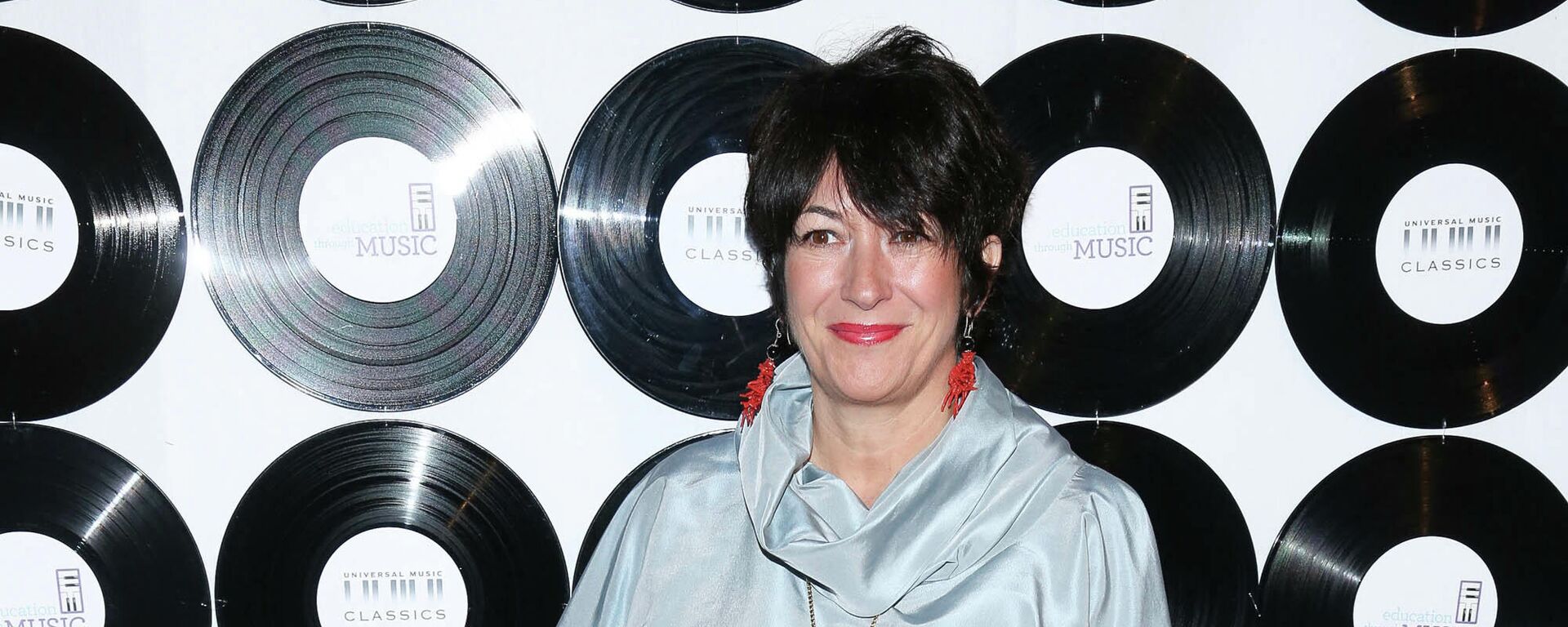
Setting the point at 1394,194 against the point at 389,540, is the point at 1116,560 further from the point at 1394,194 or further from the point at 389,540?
the point at 389,540

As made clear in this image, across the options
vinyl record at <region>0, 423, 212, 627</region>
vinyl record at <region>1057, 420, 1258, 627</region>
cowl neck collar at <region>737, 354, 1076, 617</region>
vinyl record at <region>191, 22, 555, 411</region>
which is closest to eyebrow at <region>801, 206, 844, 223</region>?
cowl neck collar at <region>737, 354, 1076, 617</region>

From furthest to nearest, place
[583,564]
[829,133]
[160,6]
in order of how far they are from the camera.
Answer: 1. [583,564]
2. [160,6]
3. [829,133]

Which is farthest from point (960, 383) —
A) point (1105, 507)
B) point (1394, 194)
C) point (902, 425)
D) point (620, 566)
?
point (1394, 194)

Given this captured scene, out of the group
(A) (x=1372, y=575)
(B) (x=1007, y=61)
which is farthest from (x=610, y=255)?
(A) (x=1372, y=575)

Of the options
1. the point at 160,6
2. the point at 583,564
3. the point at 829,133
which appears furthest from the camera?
the point at 583,564

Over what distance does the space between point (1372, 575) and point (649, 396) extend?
1037mm

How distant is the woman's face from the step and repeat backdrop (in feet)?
1.20

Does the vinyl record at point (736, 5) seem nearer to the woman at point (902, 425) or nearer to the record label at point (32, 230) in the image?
the woman at point (902, 425)

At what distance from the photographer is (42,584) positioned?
1530 millimetres

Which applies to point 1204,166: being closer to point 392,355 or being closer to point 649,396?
point 649,396

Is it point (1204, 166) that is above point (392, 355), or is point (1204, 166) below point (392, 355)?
above

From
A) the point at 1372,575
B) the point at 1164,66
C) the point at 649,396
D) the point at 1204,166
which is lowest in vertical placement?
the point at 1372,575

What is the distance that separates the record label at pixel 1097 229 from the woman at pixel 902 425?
0.32m

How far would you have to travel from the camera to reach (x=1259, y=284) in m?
1.59
